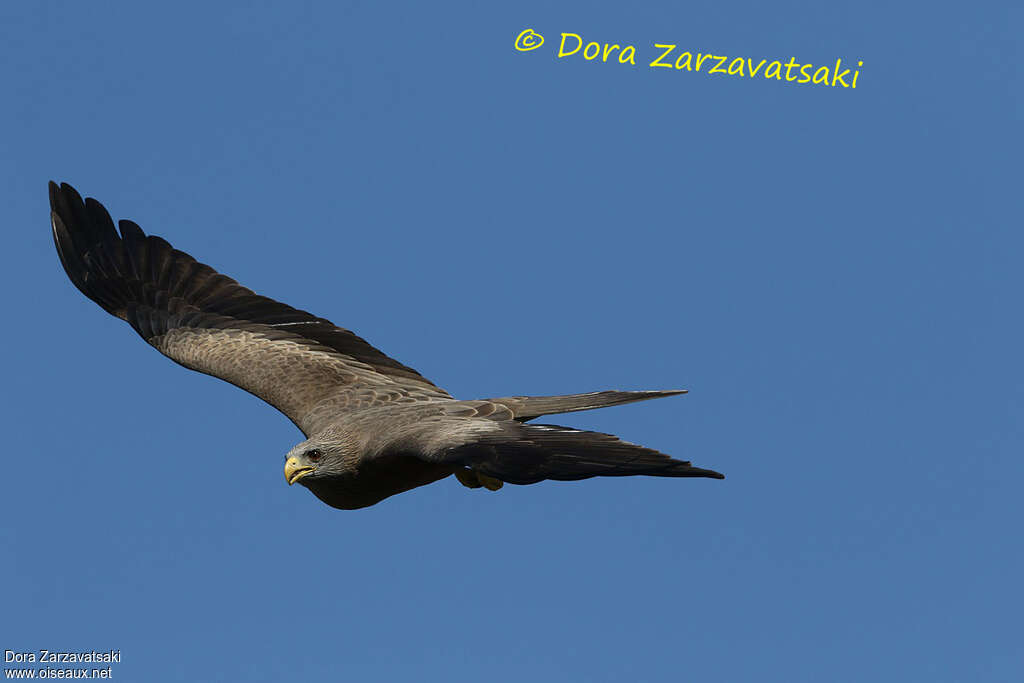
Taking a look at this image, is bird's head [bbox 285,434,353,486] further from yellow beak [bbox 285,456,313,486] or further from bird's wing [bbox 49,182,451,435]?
bird's wing [bbox 49,182,451,435]

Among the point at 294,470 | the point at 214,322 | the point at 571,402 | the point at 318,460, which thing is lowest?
the point at 294,470

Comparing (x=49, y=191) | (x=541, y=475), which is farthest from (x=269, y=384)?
(x=541, y=475)

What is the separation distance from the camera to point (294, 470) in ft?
40.4

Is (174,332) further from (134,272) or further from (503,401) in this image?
(503,401)

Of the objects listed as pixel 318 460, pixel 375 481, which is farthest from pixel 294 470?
pixel 375 481

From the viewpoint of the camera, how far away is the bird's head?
486 inches

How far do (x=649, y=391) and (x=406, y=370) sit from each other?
8.92ft

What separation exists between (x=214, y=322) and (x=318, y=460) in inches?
131

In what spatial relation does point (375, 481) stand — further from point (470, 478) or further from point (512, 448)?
point (512, 448)

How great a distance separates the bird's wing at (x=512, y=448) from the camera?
10281mm

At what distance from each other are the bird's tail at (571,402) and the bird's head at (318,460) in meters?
1.42

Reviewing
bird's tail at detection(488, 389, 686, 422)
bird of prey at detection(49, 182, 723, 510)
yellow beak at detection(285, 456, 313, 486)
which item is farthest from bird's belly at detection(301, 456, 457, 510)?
bird's tail at detection(488, 389, 686, 422)

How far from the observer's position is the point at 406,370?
1434 centimetres

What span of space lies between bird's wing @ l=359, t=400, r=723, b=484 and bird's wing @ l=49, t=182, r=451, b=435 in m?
1.47
